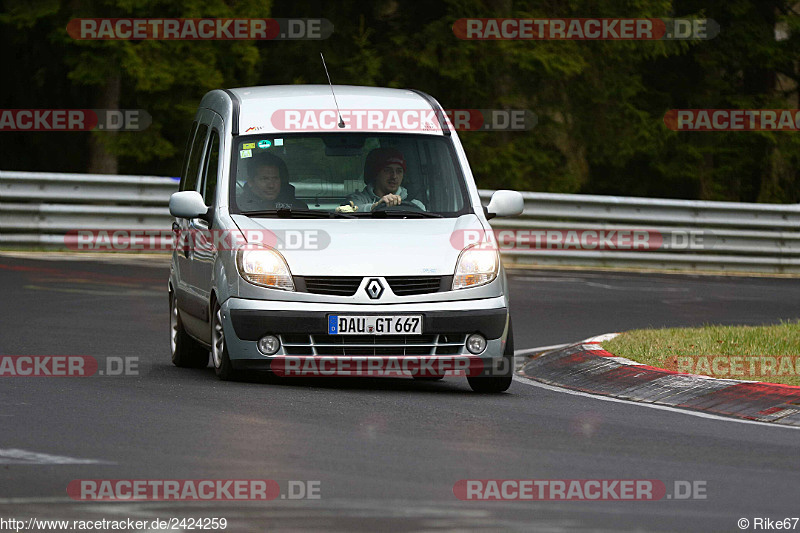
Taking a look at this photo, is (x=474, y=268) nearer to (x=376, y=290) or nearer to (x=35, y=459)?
(x=376, y=290)

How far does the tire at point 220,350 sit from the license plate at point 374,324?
30.6 inches

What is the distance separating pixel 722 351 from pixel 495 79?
22.8 meters

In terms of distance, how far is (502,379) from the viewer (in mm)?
11117

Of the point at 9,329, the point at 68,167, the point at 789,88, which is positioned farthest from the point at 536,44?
the point at 9,329

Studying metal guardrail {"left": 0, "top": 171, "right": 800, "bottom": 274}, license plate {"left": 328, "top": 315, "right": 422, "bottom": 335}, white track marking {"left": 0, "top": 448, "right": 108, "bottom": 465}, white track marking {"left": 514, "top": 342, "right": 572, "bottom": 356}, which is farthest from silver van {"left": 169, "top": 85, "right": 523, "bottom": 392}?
metal guardrail {"left": 0, "top": 171, "right": 800, "bottom": 274}

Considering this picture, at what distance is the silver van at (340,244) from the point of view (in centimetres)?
1069

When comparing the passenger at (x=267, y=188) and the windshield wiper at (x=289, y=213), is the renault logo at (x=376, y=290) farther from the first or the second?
the passenger at (x=267, y=188)

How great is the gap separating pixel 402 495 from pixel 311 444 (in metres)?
1.40

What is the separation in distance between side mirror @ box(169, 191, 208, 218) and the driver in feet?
3.24

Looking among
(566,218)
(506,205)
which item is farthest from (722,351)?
(566,218)

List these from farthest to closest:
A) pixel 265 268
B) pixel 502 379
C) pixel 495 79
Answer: pixel 495 79, pixel 502 379, pixel 265 268

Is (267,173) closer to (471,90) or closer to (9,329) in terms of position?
(9,329)

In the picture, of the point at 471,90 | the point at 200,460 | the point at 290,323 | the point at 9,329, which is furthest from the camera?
the point at 471,90

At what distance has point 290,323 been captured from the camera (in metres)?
10.7
